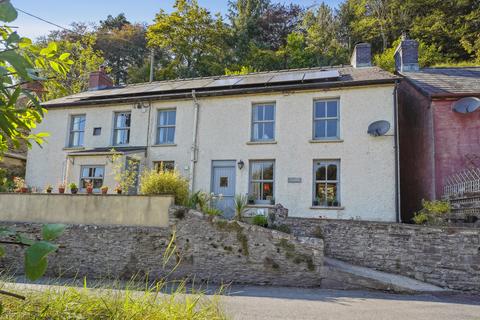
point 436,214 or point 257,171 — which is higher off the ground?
point 257,171

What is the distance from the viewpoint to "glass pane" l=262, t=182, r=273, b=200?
15062 millimetres

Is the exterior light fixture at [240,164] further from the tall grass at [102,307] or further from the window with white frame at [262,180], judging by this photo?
the tall grass at [102,307]

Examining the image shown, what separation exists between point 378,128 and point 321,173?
265 cm

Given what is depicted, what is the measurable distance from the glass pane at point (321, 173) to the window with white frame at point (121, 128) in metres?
8.70

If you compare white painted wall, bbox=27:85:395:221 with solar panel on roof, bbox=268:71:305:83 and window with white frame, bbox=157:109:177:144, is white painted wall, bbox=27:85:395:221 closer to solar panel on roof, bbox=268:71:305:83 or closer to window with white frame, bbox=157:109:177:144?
window with white frame, bbox=157:109:177:144

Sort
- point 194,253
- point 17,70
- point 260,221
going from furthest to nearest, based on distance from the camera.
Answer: point 260,221 → point 194,253 → point 17,70

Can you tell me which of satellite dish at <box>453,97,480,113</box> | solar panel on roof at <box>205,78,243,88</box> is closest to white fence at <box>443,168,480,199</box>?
satellite dish at <box>453,97,480,113</box>

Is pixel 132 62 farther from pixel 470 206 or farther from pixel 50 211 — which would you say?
pixel 470 206

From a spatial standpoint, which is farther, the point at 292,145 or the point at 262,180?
the point at 262,180

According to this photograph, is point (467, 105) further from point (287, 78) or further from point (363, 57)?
point (287, 78)

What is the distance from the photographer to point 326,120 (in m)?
15.0

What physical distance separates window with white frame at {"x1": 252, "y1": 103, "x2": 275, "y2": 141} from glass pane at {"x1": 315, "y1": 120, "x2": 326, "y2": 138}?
5.70 ft

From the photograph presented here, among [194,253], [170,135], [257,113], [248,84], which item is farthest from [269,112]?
[194,253]

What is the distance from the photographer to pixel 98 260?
11500mm
